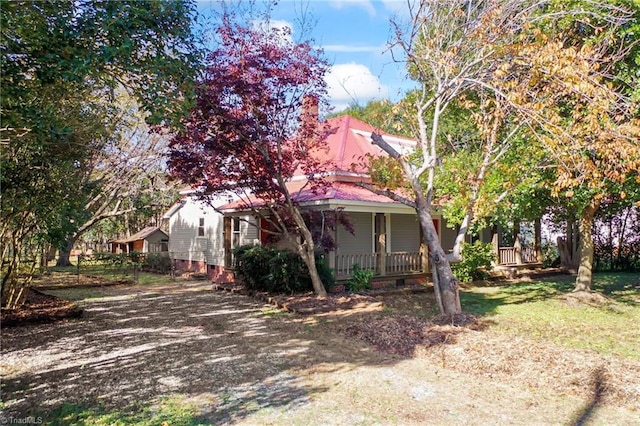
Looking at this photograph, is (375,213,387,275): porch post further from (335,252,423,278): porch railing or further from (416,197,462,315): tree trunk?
(416,197,462,315): tree trunk

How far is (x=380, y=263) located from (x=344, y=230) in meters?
1.77

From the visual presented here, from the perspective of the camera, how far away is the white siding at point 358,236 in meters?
16.2

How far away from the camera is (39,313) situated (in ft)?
33.6

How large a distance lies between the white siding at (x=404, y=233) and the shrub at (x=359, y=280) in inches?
129

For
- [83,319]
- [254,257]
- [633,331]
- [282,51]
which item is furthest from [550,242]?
[83,319]

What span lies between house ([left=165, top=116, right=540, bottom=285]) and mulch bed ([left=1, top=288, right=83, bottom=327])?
4.54 metres

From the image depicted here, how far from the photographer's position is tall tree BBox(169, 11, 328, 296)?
10.7 meters

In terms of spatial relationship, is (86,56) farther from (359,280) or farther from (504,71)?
(359,280)

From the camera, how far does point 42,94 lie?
254 inches

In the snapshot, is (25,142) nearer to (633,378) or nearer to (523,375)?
(523,375)

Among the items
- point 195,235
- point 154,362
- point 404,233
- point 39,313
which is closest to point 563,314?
point 404,233

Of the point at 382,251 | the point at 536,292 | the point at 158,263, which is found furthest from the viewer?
the point at 158,263

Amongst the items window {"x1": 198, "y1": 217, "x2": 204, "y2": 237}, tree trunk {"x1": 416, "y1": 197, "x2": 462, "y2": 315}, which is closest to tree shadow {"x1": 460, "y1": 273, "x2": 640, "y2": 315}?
tree trunk {"x1": 416, "y1": 197, "x2": 462, "y2": 315}

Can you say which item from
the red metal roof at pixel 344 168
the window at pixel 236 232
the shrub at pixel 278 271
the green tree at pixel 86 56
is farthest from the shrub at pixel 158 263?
the green tree at pixel 86 56
